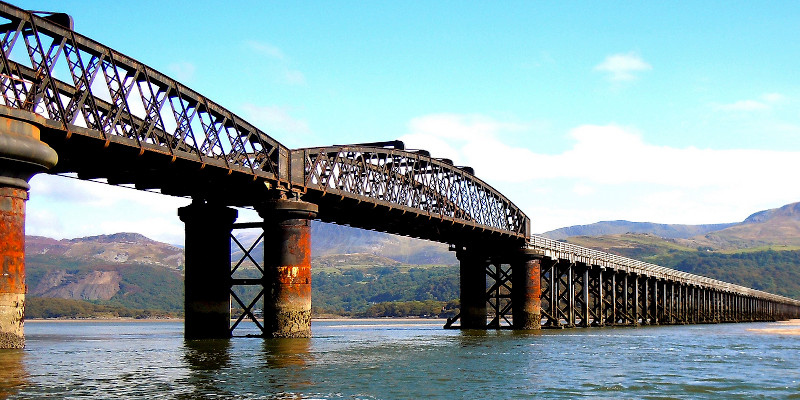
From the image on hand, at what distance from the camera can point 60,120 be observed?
40.0 m

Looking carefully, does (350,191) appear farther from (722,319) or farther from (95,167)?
(722,319)

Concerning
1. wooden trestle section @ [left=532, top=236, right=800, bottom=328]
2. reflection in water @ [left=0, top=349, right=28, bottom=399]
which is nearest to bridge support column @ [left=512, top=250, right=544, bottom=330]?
wooden trestle section @ [left=532, top=236, right=800, bottom=328]

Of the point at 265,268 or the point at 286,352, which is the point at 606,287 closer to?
the point at 265,268

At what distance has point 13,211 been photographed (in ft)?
123

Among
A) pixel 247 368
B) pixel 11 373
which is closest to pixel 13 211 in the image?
pixel 11 373

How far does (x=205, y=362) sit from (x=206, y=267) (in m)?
18.2

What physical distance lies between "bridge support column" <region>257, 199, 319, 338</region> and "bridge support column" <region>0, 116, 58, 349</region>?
1740 cm

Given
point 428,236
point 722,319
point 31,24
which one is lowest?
point 722,319

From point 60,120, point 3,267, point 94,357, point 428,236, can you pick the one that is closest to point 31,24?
point 60,120

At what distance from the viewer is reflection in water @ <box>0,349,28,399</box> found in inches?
1094

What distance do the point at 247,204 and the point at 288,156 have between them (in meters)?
4.36

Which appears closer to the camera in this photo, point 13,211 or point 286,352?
point 13,211

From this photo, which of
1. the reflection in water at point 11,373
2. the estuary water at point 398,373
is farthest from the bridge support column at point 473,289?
the reflection in water at point 11,373

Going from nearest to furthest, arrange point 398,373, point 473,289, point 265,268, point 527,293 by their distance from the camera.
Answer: point 398,373 → point 265,268 → point 527,293 → point 473,289
